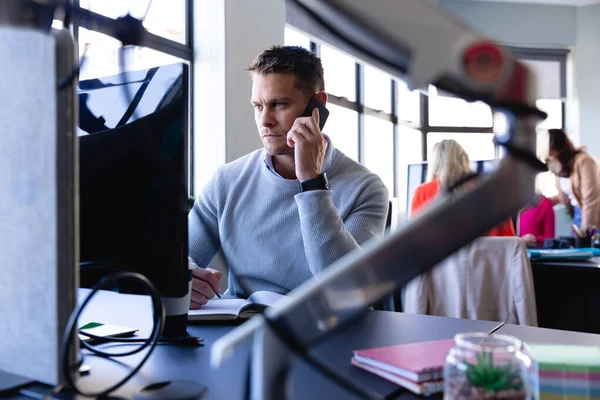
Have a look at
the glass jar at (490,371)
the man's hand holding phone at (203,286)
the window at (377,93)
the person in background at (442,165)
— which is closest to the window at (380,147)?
the window at (377,93)

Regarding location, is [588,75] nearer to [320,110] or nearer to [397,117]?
[397,117]

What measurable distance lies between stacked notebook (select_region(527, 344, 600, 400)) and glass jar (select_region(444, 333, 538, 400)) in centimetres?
9

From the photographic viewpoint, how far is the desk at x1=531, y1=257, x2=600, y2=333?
2482 mm

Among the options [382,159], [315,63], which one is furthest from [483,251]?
[382,159]

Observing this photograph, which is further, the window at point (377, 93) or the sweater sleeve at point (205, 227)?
the window at point (377, 93)

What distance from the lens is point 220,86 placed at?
3.23 metres

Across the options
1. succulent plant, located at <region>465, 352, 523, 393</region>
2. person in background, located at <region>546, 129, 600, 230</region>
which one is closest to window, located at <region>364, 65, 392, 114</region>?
person in background, located at <region>546, 129, 600, 230</region>

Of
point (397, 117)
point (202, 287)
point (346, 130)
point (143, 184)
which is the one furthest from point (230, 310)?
point (397, 117)

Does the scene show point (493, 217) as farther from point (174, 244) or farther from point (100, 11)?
point (100, 11)

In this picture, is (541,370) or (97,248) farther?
(97,248)

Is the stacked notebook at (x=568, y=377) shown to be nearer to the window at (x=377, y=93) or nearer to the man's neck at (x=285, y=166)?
the man's neck at (x=285, y=166)

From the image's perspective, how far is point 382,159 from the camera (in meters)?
6.21

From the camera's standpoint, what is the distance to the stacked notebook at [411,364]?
28.1 inches

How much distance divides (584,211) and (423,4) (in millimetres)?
4075
